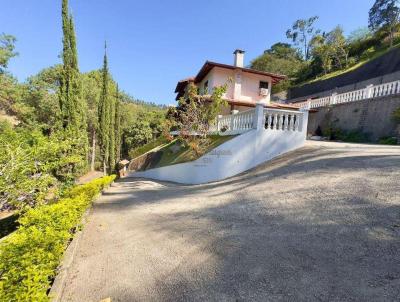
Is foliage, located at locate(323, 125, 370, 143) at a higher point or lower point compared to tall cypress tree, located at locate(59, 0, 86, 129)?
lower

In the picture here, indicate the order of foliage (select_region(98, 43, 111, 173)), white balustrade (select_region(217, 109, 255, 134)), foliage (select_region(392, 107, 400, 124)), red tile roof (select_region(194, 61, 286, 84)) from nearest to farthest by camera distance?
white balustrade (select_region(217, 109, 255, 134))
foliage (select_region(392, 107, 400, 124))
red tile roof (select_region(194, 61, 286, 84))
foliage (select_region(98, 43, 111, 173))

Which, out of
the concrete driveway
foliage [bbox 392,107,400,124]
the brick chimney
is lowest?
the concrete driveway

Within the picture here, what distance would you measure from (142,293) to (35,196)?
4715 mm

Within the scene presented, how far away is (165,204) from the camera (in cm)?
660

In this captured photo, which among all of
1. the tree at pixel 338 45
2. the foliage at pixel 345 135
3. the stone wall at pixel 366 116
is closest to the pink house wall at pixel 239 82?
the stone wall at pixel 366 116

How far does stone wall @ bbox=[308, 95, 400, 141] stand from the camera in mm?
12125

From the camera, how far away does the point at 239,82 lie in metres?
19.5

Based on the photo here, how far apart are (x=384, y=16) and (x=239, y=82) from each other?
33.2 meters

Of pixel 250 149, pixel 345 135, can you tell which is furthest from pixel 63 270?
pixel 345 135

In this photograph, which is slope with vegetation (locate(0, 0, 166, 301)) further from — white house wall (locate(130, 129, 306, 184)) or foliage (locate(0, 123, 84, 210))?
white house wall (locate(130, 129, 306, 184))

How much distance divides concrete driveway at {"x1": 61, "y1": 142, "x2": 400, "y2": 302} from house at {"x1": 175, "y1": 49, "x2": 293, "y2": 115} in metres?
14.1

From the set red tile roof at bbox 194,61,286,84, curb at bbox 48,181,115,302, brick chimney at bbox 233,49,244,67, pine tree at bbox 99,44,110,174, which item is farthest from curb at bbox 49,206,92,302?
pine tree at bbox 99,44,110,174

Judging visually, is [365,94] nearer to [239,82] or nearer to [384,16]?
[239,82]

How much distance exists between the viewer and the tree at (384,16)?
3118 cm
